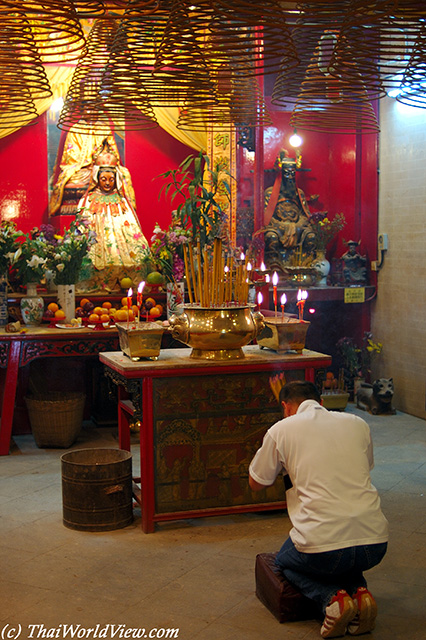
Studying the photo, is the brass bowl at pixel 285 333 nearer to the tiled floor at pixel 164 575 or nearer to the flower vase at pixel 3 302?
the tiled floor at pixel 164 575

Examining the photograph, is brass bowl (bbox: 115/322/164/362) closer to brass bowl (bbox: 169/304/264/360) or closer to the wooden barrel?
brass bowl (bbox: 169/304/264/360)

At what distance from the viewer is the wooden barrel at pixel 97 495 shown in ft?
14.5

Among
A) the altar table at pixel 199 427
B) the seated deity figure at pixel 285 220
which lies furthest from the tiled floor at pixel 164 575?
the seated deity figure at pixel 285 220

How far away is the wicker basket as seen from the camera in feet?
20.7

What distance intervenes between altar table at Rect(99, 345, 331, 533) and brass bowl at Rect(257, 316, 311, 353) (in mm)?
119

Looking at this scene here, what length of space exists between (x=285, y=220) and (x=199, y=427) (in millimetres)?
4297

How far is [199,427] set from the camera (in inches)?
176

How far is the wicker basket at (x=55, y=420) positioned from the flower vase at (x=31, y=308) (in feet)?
2.17

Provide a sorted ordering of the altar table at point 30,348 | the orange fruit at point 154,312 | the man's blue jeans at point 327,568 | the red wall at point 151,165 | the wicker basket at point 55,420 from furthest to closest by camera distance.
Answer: the red wall at point 151,165 < the orange fruit at point 154,312 < the wicker basket at point 55,420 < the altar table at point 30,348 < the man's blue jeans at point 327,568

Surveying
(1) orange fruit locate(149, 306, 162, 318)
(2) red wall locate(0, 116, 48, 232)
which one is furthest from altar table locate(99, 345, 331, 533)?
(2) red wall locate(0, 116, 48, 232)

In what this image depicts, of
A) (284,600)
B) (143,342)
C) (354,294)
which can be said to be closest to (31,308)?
(143,342)

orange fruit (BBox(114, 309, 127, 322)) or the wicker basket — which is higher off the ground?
orange fruit (BBox(114, 309, 127, 322))

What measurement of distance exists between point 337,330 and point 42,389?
324 cm

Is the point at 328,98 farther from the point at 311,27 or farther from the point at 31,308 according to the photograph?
the point at 31,308
